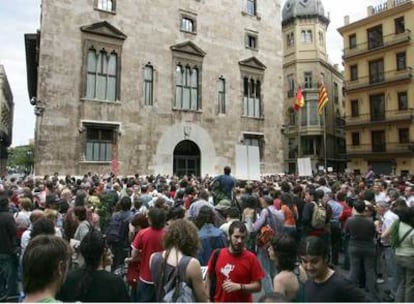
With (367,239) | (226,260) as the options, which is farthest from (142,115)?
(226,260)

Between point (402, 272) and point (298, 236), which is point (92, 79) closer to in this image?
point (298, 236)

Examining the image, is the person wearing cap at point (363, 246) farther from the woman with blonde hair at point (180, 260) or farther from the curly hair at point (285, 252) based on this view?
the woman with blonde hair at point (180, 260)

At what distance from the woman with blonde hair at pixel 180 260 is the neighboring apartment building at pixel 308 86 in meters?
39.9

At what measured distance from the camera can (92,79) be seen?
19.3 metres

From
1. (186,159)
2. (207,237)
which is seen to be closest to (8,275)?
(207,237)

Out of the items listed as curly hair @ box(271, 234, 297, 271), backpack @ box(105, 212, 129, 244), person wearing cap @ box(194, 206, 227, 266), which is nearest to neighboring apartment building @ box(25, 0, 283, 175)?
backpack @ box(105, 212, 129, 244)

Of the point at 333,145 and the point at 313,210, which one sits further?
the point at 333,145

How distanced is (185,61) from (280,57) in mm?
9233

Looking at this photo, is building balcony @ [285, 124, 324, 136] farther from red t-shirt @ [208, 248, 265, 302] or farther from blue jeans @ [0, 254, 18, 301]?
red t-shirt @ [208, 248, 265, 302]

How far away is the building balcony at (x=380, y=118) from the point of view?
108 feet

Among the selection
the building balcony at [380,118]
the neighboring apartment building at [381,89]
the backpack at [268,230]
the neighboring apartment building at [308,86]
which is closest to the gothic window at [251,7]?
the neighboring apartment building at [381,89]

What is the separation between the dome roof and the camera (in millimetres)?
45594

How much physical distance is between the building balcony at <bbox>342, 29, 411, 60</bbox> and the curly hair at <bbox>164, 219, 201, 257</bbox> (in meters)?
36.8

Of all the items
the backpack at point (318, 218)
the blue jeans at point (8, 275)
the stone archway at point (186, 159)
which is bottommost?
the blue jeans at point (8, 275)
